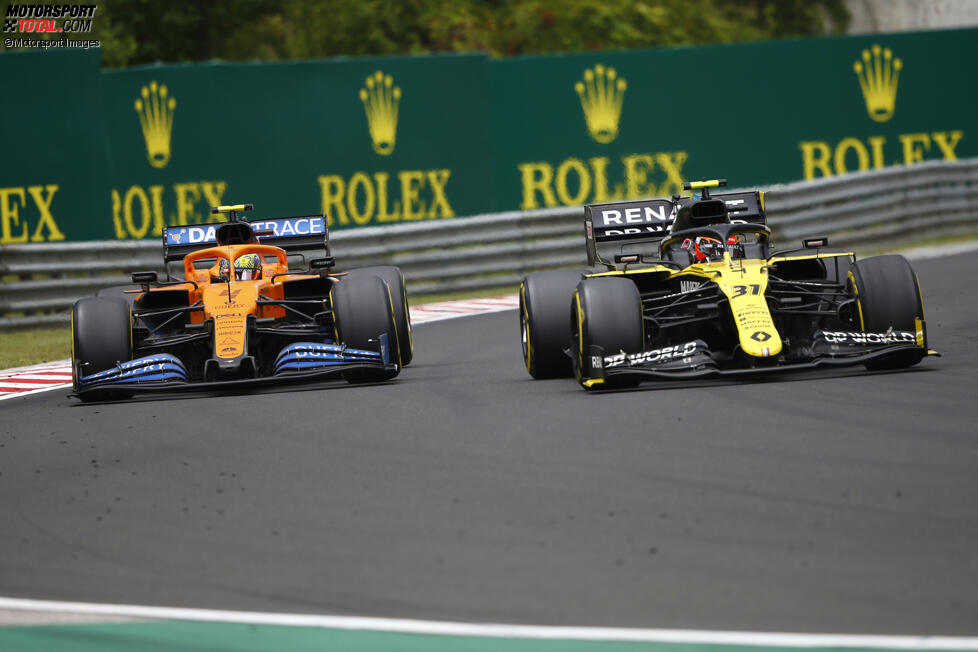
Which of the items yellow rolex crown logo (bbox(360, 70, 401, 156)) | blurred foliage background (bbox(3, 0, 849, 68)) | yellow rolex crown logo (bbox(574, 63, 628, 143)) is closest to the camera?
yellow rolex crown logo (bbox(360, 70, 401, 156))

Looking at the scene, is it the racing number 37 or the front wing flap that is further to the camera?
the front wing flap

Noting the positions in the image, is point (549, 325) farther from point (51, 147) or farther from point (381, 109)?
point (381, 109)

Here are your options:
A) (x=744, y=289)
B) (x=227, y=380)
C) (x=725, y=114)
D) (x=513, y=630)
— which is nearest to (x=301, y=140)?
(x=725, y=114)

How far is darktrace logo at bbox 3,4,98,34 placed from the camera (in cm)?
2091

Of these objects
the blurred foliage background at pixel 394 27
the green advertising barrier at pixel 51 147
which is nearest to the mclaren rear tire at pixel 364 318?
the green advertising barrier at pixel 51 147

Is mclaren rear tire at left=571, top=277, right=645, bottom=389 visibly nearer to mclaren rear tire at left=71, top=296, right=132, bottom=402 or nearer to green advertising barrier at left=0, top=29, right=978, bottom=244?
mclaren rear tire at left=71, top=296, right=132, bottom=402

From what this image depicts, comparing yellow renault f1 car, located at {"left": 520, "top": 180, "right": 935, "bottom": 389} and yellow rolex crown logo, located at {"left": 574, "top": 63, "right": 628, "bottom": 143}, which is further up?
yellow rolex crown logo, located at {"left": 574, "top": 63, "right": 628, "bottom": 143}

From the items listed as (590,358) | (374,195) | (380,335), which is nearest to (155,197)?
(374,195)

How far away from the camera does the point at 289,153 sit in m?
20.8

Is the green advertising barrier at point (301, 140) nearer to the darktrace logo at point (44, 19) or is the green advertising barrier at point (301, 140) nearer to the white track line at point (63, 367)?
the darktrace logo at point (44, 19)

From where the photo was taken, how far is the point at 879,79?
2398 cm

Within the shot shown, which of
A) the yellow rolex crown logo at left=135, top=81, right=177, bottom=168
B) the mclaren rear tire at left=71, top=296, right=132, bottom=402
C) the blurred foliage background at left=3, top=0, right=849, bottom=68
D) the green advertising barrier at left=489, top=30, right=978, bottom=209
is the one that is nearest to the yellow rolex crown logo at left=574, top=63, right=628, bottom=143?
the green advertising barrier at left=489, top=30, right=978, bottom=209

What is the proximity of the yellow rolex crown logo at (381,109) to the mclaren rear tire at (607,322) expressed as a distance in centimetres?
1091

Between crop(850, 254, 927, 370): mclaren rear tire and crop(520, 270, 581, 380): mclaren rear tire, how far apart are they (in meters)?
2.19
